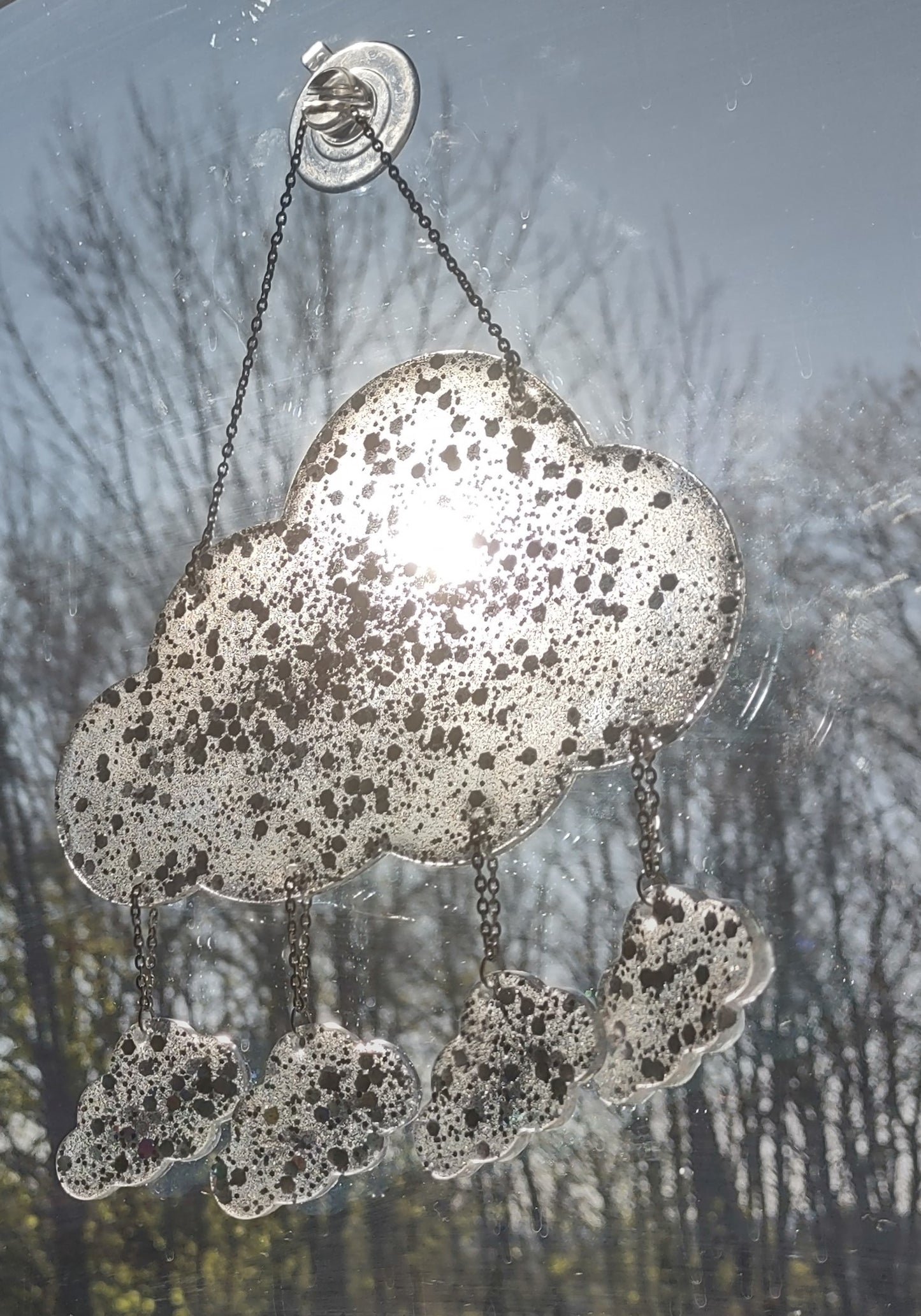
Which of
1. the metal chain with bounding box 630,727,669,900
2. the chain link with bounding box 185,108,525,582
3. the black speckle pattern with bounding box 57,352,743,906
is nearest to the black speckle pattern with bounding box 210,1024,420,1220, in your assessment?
the black speckle pattern with bounding box 57,352,743,906

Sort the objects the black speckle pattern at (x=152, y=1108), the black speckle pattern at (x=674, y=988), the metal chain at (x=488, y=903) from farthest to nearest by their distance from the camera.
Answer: the black speckle pattern at (x=152, y=1108)
the metal chain at (x=488, y=903)
the black speckle pattern at (x=674, y=988)

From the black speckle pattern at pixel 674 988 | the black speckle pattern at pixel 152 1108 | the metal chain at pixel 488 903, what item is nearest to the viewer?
the black speckle pattern at pixel 674 988

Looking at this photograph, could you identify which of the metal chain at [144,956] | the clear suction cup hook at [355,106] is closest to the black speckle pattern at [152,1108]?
the metal chain at [144,956]

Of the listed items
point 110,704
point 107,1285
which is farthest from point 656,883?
point 107,1285

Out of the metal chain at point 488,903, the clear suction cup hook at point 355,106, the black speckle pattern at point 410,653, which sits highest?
the clear suction cup hook at point 355,106

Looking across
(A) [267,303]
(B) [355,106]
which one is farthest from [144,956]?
(B) [355,106]

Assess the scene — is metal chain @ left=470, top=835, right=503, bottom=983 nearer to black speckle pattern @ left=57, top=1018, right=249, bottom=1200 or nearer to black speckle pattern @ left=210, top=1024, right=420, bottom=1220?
black speckle pattern @ left=210, top=1024, right=420, bottom=1220

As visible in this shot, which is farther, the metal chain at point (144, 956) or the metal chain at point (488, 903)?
the metal chain at point (144, 956)

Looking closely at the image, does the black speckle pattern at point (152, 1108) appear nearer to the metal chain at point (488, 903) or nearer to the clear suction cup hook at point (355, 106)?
the metal chain at point (488, 903)
